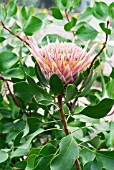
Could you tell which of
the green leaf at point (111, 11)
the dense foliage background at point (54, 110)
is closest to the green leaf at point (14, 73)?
the dense foliage background at point (54, 110)

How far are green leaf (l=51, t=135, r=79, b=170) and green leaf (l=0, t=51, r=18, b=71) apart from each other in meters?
0.24

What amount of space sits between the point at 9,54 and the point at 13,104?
115 mm

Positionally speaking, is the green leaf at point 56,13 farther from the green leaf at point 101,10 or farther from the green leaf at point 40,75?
the green leaf at point 40,75

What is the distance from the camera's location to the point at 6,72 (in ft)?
2.41

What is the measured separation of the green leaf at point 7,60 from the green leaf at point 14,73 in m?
0.01

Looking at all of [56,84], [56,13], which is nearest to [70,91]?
[56,84]

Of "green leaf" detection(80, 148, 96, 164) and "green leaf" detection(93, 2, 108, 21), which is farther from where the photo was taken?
"green leaf" detection(93, 2, 108, 21)

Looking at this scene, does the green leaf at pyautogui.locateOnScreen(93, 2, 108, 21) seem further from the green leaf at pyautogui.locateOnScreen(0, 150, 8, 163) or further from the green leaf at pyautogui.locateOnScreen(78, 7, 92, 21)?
the green leaf at pyautogui.locateOnScreen(0, 150, 8, 163)

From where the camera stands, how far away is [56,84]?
1.66 ft

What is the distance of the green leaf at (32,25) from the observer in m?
0.74

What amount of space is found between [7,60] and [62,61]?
253 millimetres

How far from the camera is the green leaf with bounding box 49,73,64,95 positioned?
19.4 inches

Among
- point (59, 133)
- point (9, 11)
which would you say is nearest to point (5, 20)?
point (9, 11)

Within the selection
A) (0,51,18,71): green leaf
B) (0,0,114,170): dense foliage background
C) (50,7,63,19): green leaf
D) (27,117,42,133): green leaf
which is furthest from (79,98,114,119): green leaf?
(50,7,63,19): green leaf
